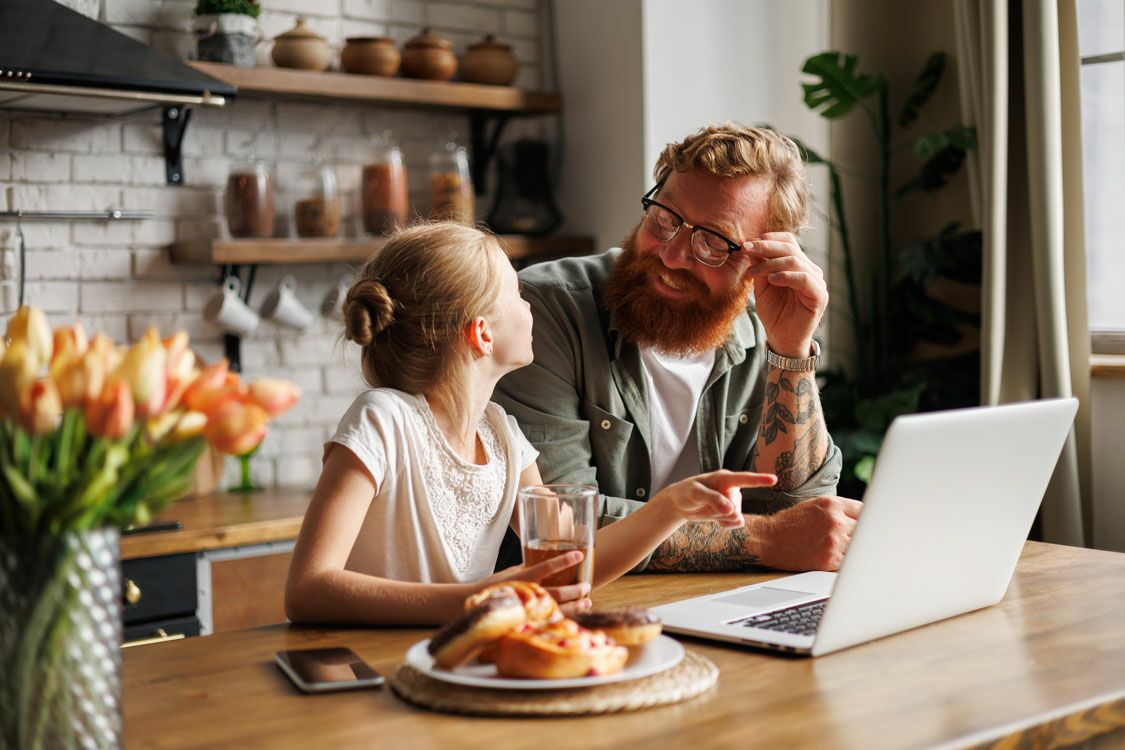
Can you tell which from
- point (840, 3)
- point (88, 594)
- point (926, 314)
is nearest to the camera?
point (88, 594)

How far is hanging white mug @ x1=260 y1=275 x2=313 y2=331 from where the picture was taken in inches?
123

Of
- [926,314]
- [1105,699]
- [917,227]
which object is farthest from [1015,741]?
[917,227]

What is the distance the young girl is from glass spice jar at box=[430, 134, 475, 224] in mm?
1586

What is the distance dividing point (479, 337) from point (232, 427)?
81 centimetres

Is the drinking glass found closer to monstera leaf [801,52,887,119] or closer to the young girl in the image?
the young girl

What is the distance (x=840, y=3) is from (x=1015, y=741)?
3.06 meters

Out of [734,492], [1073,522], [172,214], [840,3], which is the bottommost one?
[1073,522]

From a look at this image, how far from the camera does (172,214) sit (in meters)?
3.11

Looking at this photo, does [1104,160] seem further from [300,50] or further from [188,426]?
[188,426]

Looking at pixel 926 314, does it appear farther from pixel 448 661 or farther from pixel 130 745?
pixel 130 745

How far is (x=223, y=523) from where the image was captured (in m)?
2.68

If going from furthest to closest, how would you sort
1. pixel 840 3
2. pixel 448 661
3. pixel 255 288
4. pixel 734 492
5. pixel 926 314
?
pixel 840 3 → pixel 926 314 → pixel 255 288 → pixel 734 492 → pixel 448 661

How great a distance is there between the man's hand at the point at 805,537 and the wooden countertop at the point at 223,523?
4.03ft

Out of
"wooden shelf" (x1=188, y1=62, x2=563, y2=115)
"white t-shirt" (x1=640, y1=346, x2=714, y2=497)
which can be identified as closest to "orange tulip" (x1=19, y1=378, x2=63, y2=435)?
"white t-shirt" (x1=640, y1=346, x2=714, y2=497)
